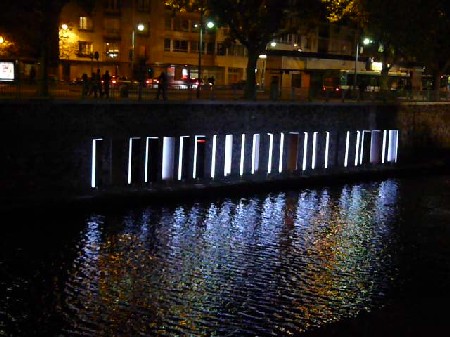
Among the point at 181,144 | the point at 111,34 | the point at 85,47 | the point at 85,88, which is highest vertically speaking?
the point at 111,34

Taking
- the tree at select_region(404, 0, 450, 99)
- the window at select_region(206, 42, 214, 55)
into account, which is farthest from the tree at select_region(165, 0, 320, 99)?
the window at select_region(206, 42, 214, 55)

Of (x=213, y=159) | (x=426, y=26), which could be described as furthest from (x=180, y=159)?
(x=426, y=26)

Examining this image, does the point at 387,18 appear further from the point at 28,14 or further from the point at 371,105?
the point at 28,14

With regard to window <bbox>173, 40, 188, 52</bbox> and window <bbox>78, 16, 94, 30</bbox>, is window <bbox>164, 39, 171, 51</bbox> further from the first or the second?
window <bbox>78, 16, 94, 30</bbox>

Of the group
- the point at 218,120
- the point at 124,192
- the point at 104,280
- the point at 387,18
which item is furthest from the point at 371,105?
the point at 104,280

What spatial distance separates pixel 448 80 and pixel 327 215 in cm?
7245

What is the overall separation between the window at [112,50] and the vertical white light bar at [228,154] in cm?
4158

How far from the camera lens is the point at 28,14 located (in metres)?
45.2

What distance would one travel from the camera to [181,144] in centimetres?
4088

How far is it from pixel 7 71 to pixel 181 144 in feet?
35.6

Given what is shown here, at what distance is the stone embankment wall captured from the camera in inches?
1351

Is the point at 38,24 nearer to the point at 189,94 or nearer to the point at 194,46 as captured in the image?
the point at 189,94

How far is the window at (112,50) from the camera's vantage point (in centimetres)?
8119

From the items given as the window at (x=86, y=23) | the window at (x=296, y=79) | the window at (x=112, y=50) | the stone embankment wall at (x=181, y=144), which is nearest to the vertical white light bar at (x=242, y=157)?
the stone embankment wall at (x=181, y=144)
